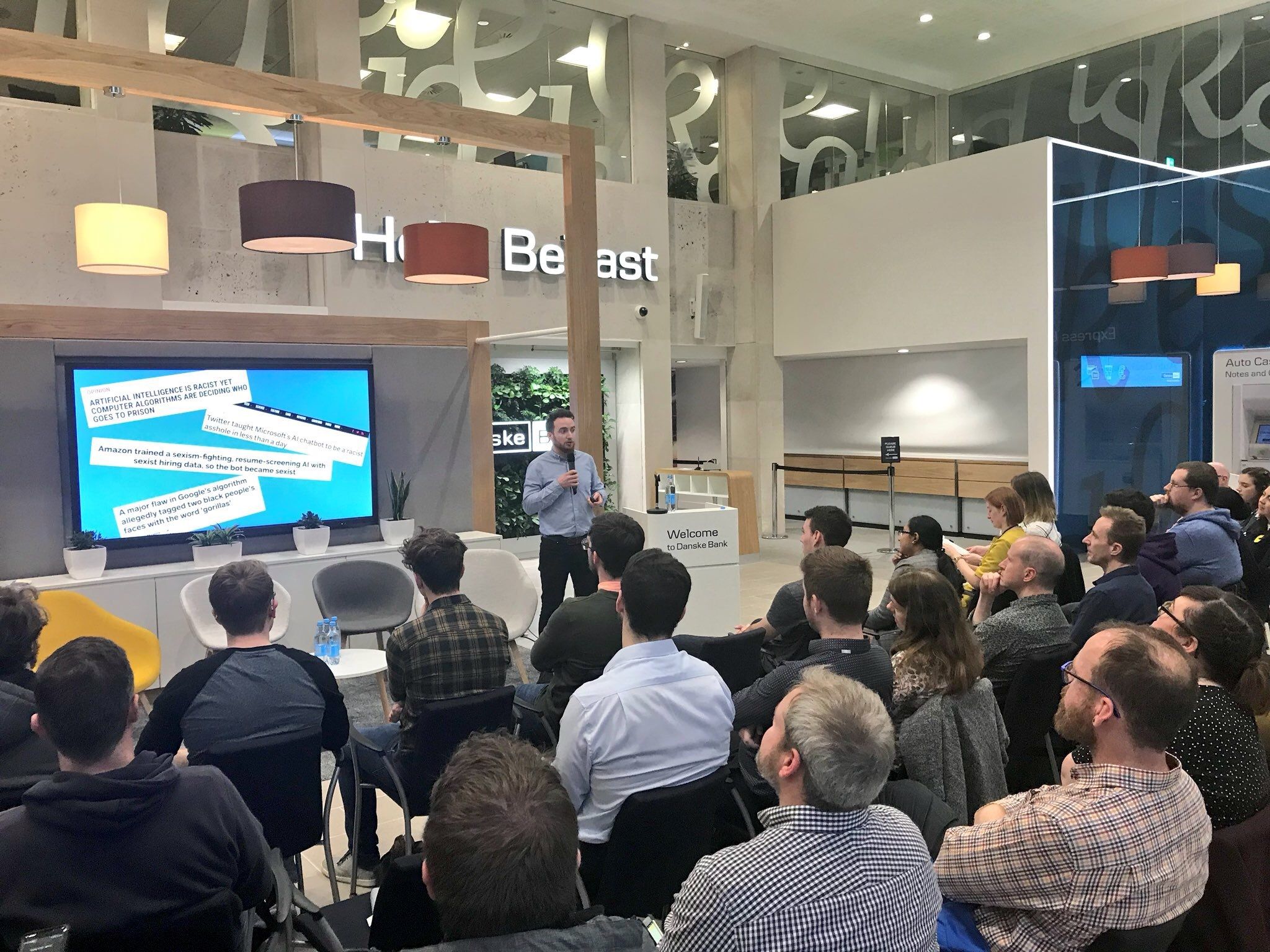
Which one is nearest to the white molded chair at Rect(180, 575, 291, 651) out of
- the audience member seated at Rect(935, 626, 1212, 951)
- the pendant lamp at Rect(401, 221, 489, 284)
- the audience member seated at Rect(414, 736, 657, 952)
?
the pendant lamp at Rect(401, 221, 489, 284)

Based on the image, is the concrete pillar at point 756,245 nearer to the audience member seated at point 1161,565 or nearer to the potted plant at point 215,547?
the potted plant at point 215,547

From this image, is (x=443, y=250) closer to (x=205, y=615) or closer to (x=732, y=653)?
(x=205, y=615)

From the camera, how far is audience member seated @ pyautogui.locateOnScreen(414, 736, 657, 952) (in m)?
1.42

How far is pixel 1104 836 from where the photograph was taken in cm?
183

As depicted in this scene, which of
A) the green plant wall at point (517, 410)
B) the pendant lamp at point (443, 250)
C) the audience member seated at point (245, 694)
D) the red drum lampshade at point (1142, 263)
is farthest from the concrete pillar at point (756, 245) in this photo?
the audience member seated at point (245, 694)

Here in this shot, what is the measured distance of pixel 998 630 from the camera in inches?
133

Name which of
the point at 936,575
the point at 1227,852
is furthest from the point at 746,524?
the point at 1227,852

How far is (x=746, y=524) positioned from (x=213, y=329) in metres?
6.55

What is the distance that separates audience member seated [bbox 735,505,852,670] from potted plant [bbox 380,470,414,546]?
133 inches

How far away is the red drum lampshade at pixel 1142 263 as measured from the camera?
881cm

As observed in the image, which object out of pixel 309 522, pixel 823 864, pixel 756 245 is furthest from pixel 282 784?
pixel 756 245

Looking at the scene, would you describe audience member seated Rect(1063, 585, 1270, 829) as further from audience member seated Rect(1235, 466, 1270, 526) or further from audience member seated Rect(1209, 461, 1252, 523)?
audience member seated Rect(1235, 466, 1270, 526)

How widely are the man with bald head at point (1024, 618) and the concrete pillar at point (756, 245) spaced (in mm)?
9487

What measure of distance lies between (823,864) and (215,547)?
5516 millimetres
